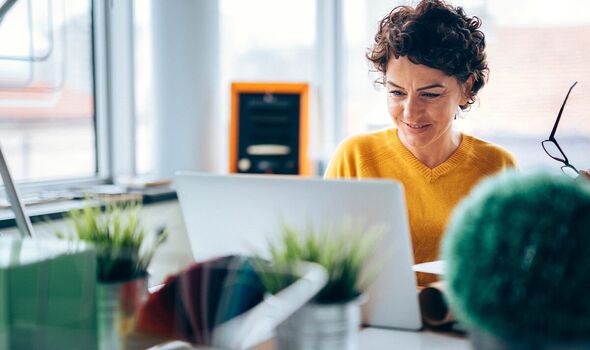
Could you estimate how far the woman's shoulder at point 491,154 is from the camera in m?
1.97

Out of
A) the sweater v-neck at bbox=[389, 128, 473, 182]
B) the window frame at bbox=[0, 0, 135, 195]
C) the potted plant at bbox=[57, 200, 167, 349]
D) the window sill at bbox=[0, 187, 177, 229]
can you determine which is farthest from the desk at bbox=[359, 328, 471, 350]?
the window frame at bbox=[0, 0, 135, 195]

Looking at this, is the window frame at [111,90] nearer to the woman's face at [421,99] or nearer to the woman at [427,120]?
the woman at [427,120]

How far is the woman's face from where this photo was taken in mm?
1848

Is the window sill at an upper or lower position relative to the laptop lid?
lower

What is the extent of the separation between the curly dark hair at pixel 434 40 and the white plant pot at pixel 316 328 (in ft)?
3.67

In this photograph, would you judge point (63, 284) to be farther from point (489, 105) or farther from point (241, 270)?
point (489, 105)

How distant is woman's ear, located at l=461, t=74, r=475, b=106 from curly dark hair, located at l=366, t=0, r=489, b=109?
0.5 inches

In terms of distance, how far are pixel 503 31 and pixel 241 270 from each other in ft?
7.25

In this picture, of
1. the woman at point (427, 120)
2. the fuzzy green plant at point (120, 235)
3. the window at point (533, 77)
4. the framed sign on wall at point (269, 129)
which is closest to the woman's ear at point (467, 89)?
the woman at point (427, 120)

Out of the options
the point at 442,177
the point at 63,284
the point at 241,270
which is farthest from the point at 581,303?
the point at 442,177

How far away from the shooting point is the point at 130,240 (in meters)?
1.03

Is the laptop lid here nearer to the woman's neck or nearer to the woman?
the woman

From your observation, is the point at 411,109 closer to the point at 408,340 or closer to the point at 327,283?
the point at 408,340

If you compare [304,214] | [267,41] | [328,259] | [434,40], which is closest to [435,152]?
[434,40]
